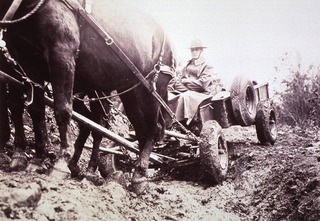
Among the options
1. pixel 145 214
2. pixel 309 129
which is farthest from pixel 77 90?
pixel 309 129

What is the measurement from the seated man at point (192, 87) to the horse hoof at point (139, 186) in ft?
4.83

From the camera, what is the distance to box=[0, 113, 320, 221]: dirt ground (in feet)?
7.82

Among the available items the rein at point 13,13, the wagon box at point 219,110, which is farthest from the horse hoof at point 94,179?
the wagon box at point 219,110

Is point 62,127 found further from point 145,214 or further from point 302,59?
point 302,59

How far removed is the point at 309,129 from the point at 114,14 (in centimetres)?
630

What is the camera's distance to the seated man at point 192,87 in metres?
5.48

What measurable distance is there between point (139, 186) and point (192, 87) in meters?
2.50

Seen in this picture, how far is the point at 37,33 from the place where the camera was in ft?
10.4

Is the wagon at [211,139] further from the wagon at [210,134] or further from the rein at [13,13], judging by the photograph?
→ the rein at [13,13]

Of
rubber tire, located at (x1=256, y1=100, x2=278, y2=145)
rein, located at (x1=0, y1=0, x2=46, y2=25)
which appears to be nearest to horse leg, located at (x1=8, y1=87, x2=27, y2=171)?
rein, located at (x1=0, y1=0, x2=46, y2=25)

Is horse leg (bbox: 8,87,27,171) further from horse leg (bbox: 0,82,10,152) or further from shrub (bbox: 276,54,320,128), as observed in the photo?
shrub (bbox: 276,54,320,128)

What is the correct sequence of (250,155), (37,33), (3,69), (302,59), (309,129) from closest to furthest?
(37,33) → (3,69) → (250,155) → (302,59) → (309,129)

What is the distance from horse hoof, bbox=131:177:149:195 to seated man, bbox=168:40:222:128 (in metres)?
1.47

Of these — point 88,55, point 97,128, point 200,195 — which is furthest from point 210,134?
point 88,55
